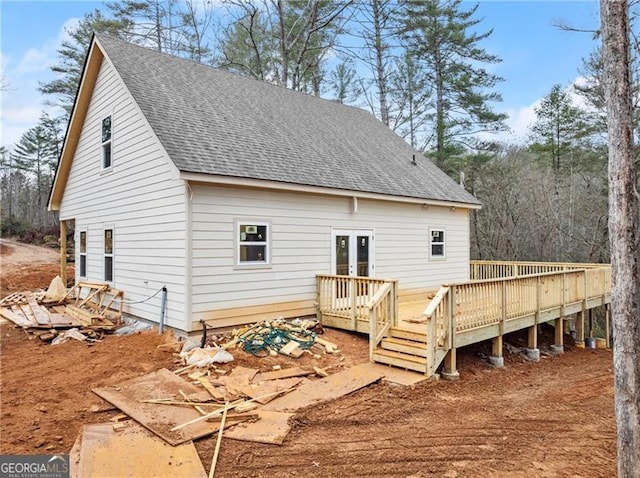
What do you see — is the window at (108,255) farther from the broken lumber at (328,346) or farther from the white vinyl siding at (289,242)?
the broken lumber at (328,346)

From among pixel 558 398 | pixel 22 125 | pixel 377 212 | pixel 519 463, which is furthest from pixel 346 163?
pixel 22 125

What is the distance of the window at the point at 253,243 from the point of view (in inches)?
321

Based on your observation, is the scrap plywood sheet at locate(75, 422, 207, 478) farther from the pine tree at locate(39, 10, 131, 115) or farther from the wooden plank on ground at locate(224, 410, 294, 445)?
the pine tree at locate(39, 10, 131, 115)

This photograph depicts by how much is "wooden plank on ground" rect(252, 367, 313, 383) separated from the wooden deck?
4.29ft

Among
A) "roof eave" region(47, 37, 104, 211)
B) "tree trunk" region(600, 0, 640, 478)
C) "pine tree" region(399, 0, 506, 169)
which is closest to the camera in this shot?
"tree trunk" region(600, 0, 640, 478)

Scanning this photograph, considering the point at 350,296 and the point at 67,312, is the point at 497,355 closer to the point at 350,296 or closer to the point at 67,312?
the point at 350,296

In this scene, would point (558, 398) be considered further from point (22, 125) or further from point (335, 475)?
point (22, 125)

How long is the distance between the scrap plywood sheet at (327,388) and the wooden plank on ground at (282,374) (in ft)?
1.04

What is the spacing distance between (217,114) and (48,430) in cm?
742

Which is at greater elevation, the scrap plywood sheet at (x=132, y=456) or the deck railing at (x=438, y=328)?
the deck railing at (x=438, y=328)

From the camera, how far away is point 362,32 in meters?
20.2

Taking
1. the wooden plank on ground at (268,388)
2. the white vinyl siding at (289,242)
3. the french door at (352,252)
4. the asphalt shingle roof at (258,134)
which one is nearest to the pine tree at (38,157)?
the asphalt shingle roof at (258,134)

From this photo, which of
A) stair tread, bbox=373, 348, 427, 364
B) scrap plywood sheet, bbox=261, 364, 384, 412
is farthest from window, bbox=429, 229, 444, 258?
scrap plywood sheet, bbox=261, 364, 384, 412

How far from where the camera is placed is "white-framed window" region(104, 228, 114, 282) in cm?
1038
